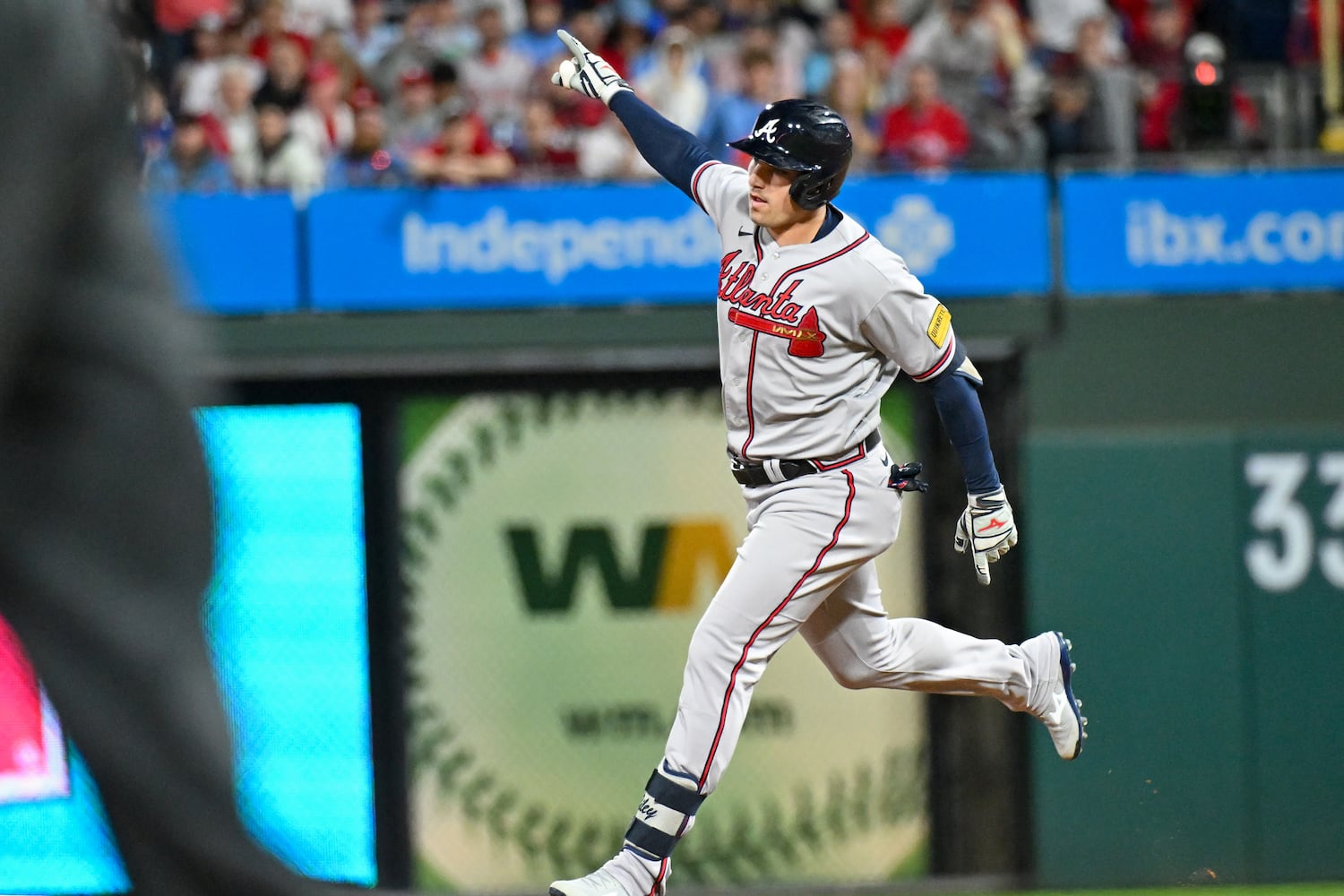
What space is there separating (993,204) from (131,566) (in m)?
5.72

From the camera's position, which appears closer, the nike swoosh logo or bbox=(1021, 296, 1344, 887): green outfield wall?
the nike swoosh logo

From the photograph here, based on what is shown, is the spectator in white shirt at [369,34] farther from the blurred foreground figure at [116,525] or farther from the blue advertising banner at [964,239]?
the blurred foreground figure at [116,525]

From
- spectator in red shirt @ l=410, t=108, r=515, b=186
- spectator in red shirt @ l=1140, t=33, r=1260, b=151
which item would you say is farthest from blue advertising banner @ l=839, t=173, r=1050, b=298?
spectator in red shirt @ l=410, t=108, r=515, b=186

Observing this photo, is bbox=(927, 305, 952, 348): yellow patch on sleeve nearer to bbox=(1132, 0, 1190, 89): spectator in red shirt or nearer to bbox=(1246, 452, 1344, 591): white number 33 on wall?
bbox=(1246, 452, 1344, 591): white number 33 on wall

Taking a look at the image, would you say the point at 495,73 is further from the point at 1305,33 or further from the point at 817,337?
the point at 817,337

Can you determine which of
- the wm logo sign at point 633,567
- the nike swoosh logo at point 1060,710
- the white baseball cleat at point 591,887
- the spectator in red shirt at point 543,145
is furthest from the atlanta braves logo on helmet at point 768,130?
the spectator in red shirt at point 543,145

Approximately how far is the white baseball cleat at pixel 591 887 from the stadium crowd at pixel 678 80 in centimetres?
364

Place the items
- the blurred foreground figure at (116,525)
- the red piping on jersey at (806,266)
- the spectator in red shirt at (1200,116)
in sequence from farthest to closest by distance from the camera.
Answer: the spectator in red shirt at (1200,116) → the red piping on jersey at (806,266) → the blurred foreground figure at (116,525)

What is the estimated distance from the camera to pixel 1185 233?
713 cm

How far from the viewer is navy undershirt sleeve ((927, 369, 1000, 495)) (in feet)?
14.7

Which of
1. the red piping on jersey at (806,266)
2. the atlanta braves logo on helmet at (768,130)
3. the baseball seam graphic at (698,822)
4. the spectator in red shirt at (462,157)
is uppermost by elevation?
the spectator in red shirt at (462,157)

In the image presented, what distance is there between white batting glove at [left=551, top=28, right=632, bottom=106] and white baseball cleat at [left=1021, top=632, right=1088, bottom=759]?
181 centimetres

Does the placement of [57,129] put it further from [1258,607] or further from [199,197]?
[1258,607]

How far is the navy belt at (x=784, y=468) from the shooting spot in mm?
4496
